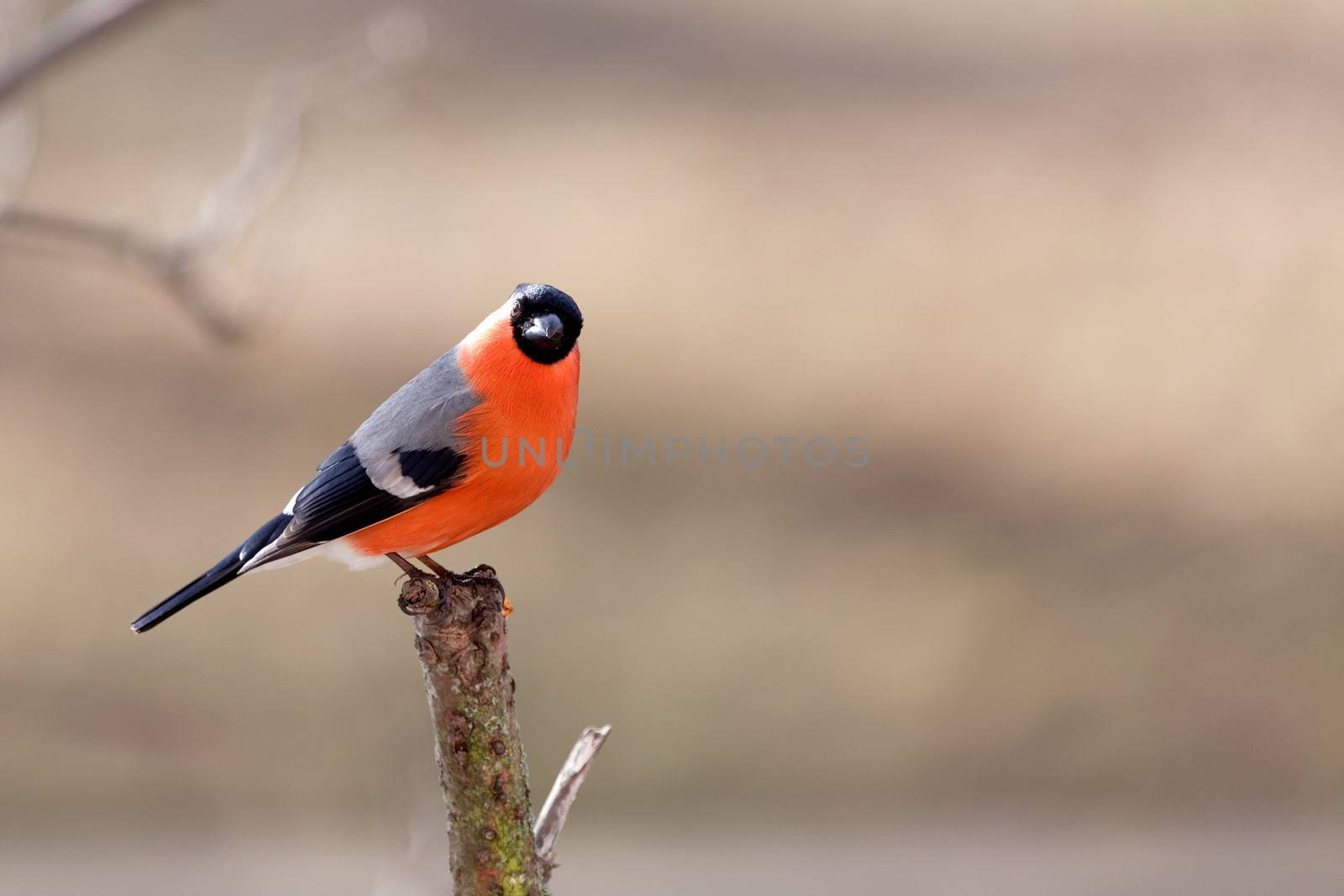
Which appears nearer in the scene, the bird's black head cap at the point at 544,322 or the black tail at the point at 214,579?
the bird's black head cap at the point at 544,322

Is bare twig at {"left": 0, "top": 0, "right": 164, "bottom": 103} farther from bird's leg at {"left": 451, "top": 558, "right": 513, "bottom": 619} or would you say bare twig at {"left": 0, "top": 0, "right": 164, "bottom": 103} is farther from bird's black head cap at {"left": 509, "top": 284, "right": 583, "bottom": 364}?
bird's leg at {"left": 451, "top": 558, "right": 513, "bottom": 619}

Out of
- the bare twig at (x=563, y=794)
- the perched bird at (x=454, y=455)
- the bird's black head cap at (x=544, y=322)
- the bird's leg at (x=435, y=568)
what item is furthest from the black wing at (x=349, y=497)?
the bare twig at (x=563, y=794)

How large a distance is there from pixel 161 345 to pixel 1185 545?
7232 millimetres

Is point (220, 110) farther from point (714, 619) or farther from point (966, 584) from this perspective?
point (966, 584)

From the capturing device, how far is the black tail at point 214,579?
3561mm

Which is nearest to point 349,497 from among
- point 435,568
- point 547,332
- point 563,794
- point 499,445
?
point 435,568

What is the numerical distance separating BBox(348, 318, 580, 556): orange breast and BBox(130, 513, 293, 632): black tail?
0.99ft

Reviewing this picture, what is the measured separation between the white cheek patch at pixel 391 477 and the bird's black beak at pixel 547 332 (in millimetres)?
441

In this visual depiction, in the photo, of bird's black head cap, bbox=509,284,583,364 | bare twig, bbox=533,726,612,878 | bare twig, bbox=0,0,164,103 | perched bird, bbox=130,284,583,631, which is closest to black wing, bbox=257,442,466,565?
perched bird, bbox=130,284,583,631

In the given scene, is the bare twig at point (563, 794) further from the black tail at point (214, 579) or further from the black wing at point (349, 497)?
the black tail at point (214, 579)

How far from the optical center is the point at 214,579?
11.9ft

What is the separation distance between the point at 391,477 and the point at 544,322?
1.83 feet

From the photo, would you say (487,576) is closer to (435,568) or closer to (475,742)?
(435,568)

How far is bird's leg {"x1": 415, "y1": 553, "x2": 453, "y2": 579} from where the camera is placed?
11.4 feet
